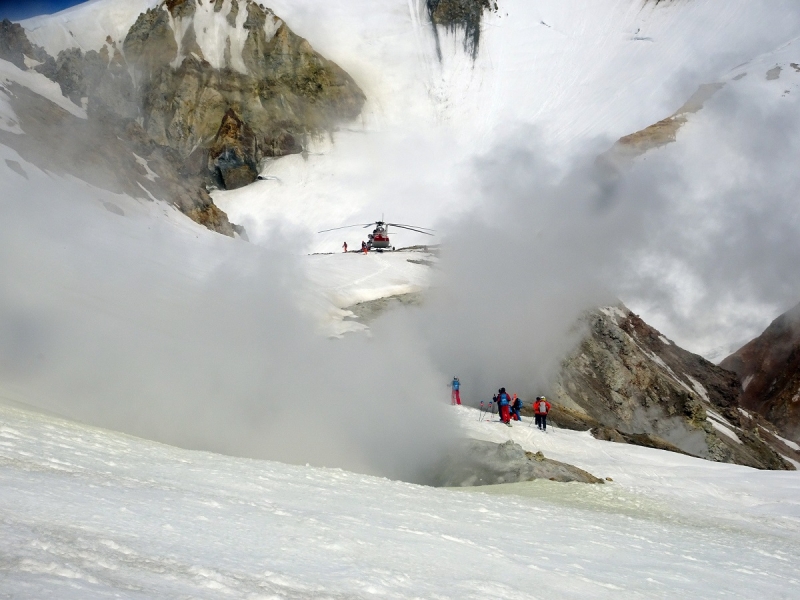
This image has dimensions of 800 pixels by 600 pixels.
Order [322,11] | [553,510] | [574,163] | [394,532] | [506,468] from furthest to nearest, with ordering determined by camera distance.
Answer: [322,11] → [574,163] → [506,468] → [553,510] → [394,532]

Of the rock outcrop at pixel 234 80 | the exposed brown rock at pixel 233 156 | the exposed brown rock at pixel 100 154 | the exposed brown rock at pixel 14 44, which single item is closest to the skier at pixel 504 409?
the exposed brown rock at pixel 100 154

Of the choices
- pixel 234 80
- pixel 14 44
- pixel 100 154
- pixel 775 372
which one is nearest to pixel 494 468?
pixel 100 154

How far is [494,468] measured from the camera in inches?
624

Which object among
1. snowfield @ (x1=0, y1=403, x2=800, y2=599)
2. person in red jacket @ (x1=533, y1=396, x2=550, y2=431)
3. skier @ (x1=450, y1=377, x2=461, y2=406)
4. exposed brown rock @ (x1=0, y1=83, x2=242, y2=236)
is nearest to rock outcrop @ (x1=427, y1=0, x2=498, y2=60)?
exposed brown rock @ (x1=0, y1=83, x2=242, y2=236)

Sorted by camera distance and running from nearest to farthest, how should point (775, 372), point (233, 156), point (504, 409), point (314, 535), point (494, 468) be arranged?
point (314, 535) < point (494, 468) < point (504, 409) < point (775, 372) < point (233, 156)

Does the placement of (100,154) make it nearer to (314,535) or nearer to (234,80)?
(314,535)

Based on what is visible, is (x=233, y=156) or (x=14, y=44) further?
(x=233, y=156)

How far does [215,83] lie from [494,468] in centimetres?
6555

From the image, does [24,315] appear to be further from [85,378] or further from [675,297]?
[675,297]

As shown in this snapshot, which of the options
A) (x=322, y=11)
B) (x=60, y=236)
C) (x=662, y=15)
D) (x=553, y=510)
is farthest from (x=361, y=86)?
(x=553, y=510)

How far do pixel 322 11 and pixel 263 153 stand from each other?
24366 millimetres

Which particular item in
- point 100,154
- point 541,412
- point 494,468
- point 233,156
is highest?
point 233,156

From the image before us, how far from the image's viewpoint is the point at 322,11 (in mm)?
88312

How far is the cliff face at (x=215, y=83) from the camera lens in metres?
69.9
